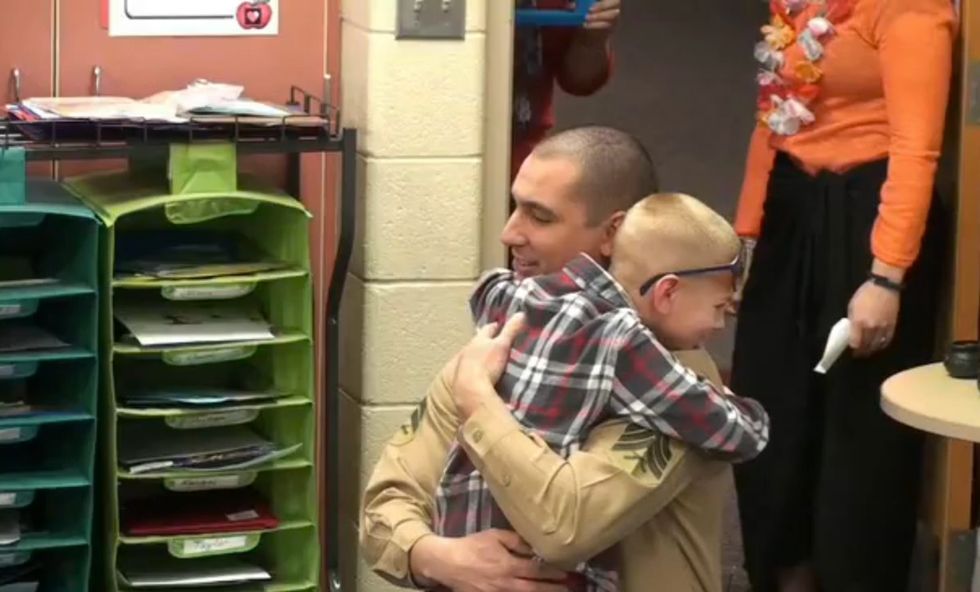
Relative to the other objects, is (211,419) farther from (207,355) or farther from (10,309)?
(10,309)

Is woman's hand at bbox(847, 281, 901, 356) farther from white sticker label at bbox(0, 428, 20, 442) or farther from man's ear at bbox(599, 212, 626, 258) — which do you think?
white sticker label at bbox(0, 428, 20, 442)

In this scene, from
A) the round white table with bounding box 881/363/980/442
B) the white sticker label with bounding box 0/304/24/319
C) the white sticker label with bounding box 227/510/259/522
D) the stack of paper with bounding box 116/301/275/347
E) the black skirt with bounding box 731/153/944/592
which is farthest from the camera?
the black skirt with bounding box 731/153/944/592

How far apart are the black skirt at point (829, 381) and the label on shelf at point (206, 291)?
1.00 m

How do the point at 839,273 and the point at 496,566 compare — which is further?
the point at 839,273

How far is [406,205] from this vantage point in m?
3.04

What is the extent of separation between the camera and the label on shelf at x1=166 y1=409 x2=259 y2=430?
285 centimetres

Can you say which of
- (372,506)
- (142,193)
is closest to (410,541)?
(372,506)

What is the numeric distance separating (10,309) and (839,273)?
4.64 ft

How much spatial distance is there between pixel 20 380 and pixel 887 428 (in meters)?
1.49

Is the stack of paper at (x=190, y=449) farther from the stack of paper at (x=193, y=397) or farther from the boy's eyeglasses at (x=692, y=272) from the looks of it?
the boy's eyeglasses at (x=692, y=272)

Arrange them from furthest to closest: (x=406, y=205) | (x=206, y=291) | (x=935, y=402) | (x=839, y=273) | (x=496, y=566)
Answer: (x=839, y=273) → (x=406, y=205) → (x=206, y=291) → (x=935, y=402) → (x=496, y=566)

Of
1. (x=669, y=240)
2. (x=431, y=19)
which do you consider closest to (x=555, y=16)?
(x=431, y=19)

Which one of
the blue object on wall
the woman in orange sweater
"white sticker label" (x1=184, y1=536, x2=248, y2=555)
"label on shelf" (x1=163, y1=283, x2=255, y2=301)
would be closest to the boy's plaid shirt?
"label on shelf" (x1=163, y1=283, x2=255, y2=301)

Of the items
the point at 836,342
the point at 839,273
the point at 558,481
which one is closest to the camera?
the point at 558,481
